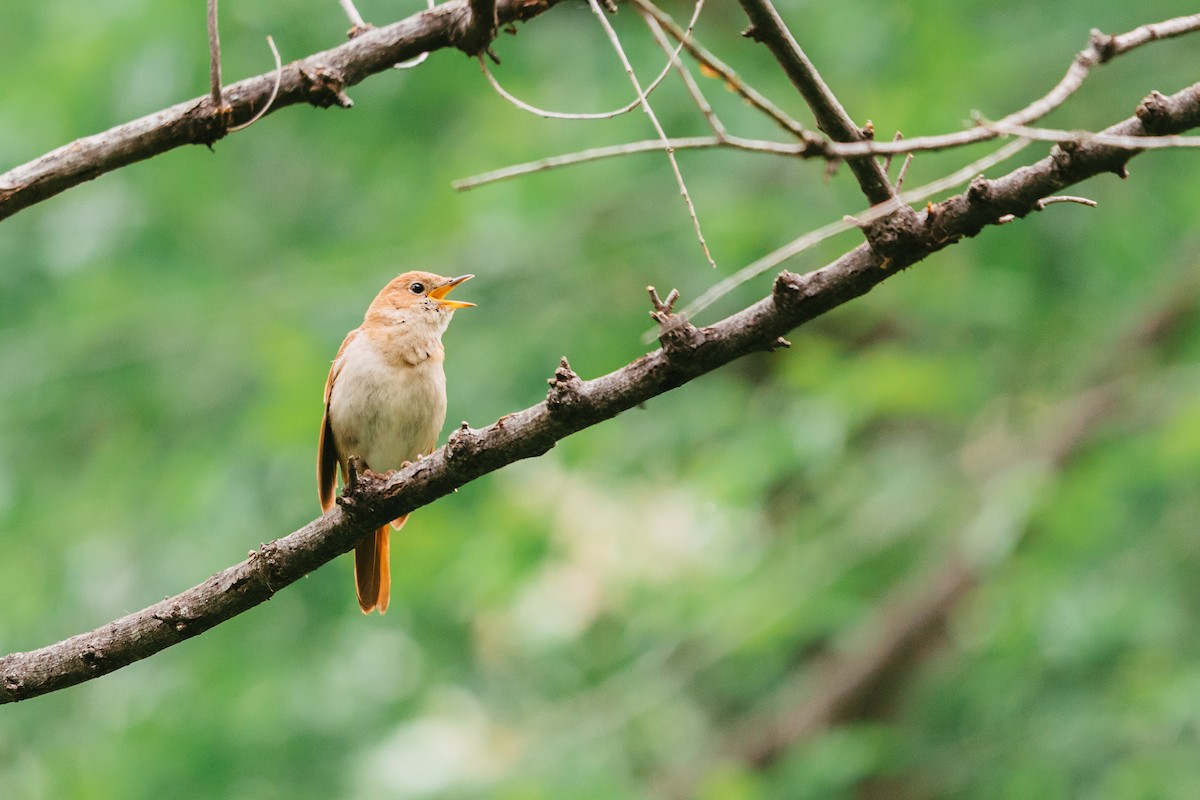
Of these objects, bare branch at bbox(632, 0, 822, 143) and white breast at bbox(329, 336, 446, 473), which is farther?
white breast at bbox(329, 336, 446, 473)

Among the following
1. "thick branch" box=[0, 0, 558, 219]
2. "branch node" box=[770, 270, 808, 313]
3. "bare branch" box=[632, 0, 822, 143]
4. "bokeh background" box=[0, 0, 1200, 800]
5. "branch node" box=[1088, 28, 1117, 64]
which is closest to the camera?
"bare branch" box=[632, 0, 822, 143]

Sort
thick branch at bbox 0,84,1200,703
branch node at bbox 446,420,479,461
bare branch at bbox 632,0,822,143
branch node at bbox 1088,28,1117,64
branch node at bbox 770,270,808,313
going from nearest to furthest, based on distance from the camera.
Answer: bare branch at bbox 632,0,822,143 → branch node at bbox 1088,28,1117,64 → thick branch at bbox 0,84,1200,703 → branch node at bbox 770,270,808,313 → branch node at bbox 446,420,479,461

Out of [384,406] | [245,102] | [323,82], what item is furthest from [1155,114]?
[384,406]

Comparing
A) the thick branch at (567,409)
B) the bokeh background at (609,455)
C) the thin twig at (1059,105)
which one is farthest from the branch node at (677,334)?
the bokeh background at (609,455)

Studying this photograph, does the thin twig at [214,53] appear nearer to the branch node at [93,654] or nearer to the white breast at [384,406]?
the branch node at [93,654]

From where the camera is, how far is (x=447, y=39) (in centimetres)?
307

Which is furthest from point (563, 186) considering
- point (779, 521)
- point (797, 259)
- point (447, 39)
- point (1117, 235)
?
point (447, 39)

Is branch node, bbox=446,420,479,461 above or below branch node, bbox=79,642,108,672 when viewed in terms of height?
below

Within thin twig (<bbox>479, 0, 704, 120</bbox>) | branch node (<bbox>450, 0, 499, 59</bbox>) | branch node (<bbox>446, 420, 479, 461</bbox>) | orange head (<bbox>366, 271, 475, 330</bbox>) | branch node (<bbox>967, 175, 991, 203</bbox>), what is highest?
orange head (<bbox>366, 271, 475, 330</bbox>)

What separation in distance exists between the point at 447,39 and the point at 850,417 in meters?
3.45

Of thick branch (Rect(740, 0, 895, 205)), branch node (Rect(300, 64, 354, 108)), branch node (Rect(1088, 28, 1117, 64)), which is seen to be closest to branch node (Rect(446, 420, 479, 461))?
branch node (Rect(300, 64, 354, 108))

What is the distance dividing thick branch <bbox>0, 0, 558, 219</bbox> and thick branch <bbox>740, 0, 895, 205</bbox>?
2.55 ft

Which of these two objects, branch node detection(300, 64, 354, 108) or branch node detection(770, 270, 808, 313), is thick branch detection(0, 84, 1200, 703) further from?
branch node detection(300, 64, 354, 108)

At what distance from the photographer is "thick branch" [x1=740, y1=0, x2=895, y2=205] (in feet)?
8.04
